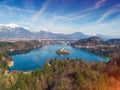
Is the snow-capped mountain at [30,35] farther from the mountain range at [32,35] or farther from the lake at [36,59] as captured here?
the lake at [36,59]

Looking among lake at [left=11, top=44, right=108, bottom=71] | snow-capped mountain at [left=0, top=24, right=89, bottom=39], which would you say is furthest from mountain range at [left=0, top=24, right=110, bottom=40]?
lake at [left=11, top=44, right=108, bottom=71]

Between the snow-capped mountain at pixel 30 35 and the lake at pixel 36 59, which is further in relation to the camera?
the snow-capped mountain at pixel 30 35

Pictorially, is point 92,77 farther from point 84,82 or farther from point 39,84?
point 39,84

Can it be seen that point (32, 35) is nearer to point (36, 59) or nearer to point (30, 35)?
point (30, 35)

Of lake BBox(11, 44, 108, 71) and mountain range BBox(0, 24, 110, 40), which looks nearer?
lake BBox(11, 44, 108, 71)

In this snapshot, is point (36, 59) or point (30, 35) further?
point (30, 35)

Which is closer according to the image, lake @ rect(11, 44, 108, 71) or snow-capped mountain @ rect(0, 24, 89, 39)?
lake @ rect(11, 44, 108, 71)

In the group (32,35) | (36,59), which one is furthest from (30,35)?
(36,59)

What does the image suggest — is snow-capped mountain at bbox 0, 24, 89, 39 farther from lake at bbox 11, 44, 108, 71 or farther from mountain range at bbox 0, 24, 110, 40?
lake at bbox 11, 44, 108, 71

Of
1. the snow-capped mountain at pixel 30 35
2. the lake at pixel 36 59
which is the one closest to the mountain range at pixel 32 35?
the snow-capped mountain at pixel 30 35

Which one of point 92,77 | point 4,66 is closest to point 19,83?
point 92,77

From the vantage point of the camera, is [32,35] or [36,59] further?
[32,35]
